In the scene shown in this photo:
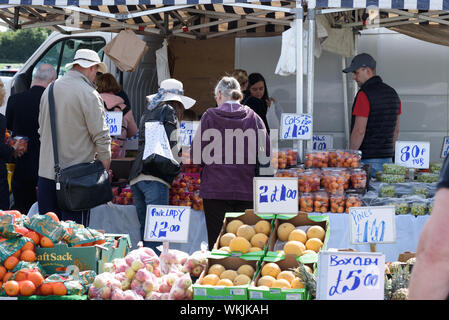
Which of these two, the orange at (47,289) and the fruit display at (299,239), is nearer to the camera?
the orange at (47,289)

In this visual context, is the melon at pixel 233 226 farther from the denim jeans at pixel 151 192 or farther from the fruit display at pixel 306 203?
the fruit display at pixel 306 203

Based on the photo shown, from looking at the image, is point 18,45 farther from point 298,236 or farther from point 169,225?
point 298,236

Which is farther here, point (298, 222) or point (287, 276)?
point (298, 222)

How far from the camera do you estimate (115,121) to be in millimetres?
6348

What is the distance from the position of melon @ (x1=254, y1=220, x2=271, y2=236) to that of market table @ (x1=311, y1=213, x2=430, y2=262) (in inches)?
61.8

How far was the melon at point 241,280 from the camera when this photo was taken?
10.6 feet

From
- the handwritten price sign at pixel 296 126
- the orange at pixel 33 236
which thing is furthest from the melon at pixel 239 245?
the handwritten price sign at pixel 296 126

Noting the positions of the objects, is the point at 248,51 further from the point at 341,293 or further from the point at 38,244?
the point at 341,293

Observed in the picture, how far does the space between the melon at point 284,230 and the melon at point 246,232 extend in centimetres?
15

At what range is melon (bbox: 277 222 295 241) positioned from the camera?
382cm

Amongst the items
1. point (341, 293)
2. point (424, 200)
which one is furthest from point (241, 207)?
point (341, 293)

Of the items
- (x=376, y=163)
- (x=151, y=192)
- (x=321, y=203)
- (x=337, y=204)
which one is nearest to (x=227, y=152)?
(x=151, y=192)

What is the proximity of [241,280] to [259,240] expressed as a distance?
498mm

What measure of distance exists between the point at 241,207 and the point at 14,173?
259 cm
